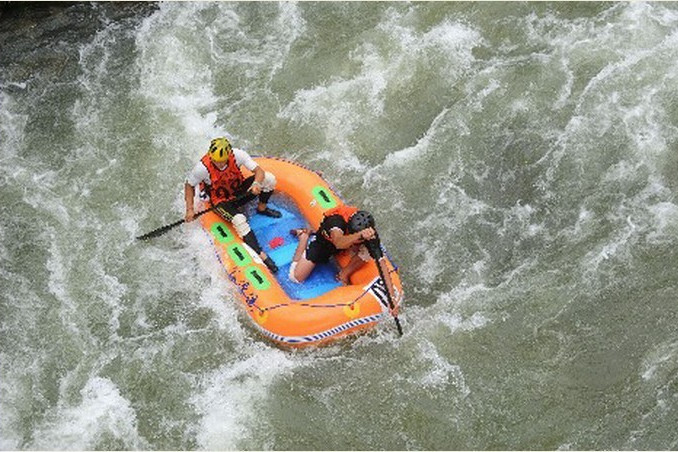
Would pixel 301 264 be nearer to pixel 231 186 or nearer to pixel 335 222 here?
pixel 335 222

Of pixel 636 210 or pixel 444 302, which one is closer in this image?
pixel 444 302

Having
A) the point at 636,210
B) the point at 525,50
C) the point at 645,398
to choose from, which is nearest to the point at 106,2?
the point at 525,50

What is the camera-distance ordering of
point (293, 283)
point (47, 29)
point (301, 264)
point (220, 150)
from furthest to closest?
point (47, 29), point (293, 283), point (301, 264), point (220, 150)

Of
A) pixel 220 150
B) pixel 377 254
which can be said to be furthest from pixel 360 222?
pixel 220 150

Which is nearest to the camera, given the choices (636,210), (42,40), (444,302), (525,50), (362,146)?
(444,302)

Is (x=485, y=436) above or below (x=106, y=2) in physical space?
below

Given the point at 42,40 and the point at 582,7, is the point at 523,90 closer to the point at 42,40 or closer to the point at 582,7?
the point at 582,7

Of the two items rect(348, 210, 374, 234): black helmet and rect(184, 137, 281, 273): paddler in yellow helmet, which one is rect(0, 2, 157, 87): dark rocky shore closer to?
rect(184, 137, 281, 273): paddler in yellow helmet
